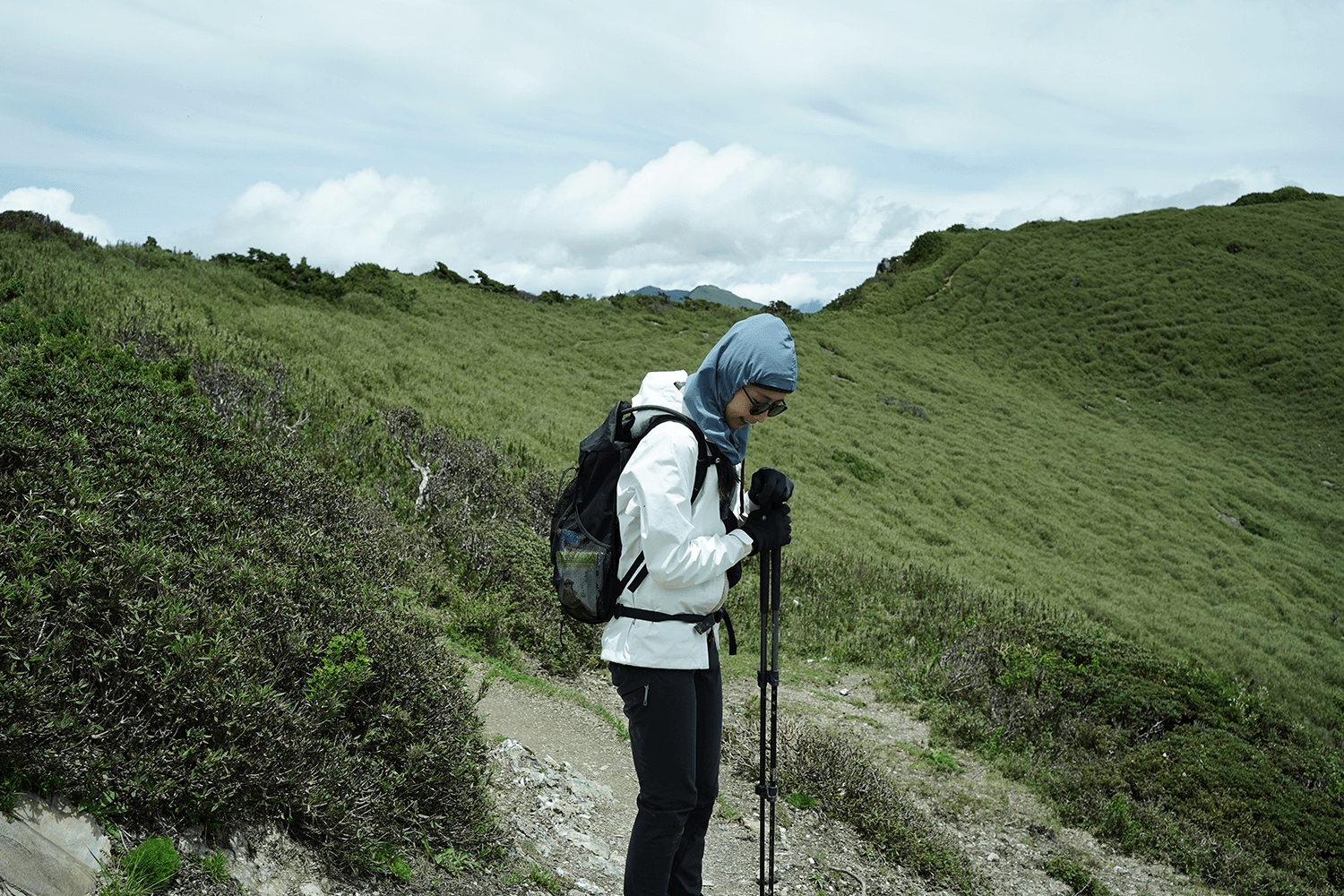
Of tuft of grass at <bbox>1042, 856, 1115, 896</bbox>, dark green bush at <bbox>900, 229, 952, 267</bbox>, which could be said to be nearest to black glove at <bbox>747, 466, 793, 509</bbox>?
tuft of grass at <bbox>1042, 856, 1115, 896</bbox>

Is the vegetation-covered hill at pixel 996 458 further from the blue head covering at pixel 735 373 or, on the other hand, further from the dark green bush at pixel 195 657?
the blue head covering at pixel 735 373

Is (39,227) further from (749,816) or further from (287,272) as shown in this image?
(749,816)

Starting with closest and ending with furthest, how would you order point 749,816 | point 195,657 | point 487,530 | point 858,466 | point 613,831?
1. point 195,657
2. point 613,831
3. point 749,816
4. point 487,530
5. point 858,466

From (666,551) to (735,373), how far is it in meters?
0.74

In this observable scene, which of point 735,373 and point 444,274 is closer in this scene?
point 735,373

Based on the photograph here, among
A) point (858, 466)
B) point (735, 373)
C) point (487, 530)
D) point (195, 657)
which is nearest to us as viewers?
point (735, 373)

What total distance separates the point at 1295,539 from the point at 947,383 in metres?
14.0

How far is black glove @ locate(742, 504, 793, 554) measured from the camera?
3117 mm

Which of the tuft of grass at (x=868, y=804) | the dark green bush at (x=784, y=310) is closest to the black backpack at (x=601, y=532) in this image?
the tuft of grass at (x=868, y=804)

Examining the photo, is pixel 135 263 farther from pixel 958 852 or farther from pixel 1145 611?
pixel 1145 611

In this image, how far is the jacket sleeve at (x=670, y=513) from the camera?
259 centimetres

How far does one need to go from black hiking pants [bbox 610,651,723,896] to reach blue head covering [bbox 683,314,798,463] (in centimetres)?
88

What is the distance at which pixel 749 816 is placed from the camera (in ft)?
17.5

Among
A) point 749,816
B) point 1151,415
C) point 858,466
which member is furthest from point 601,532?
point 1151,415
